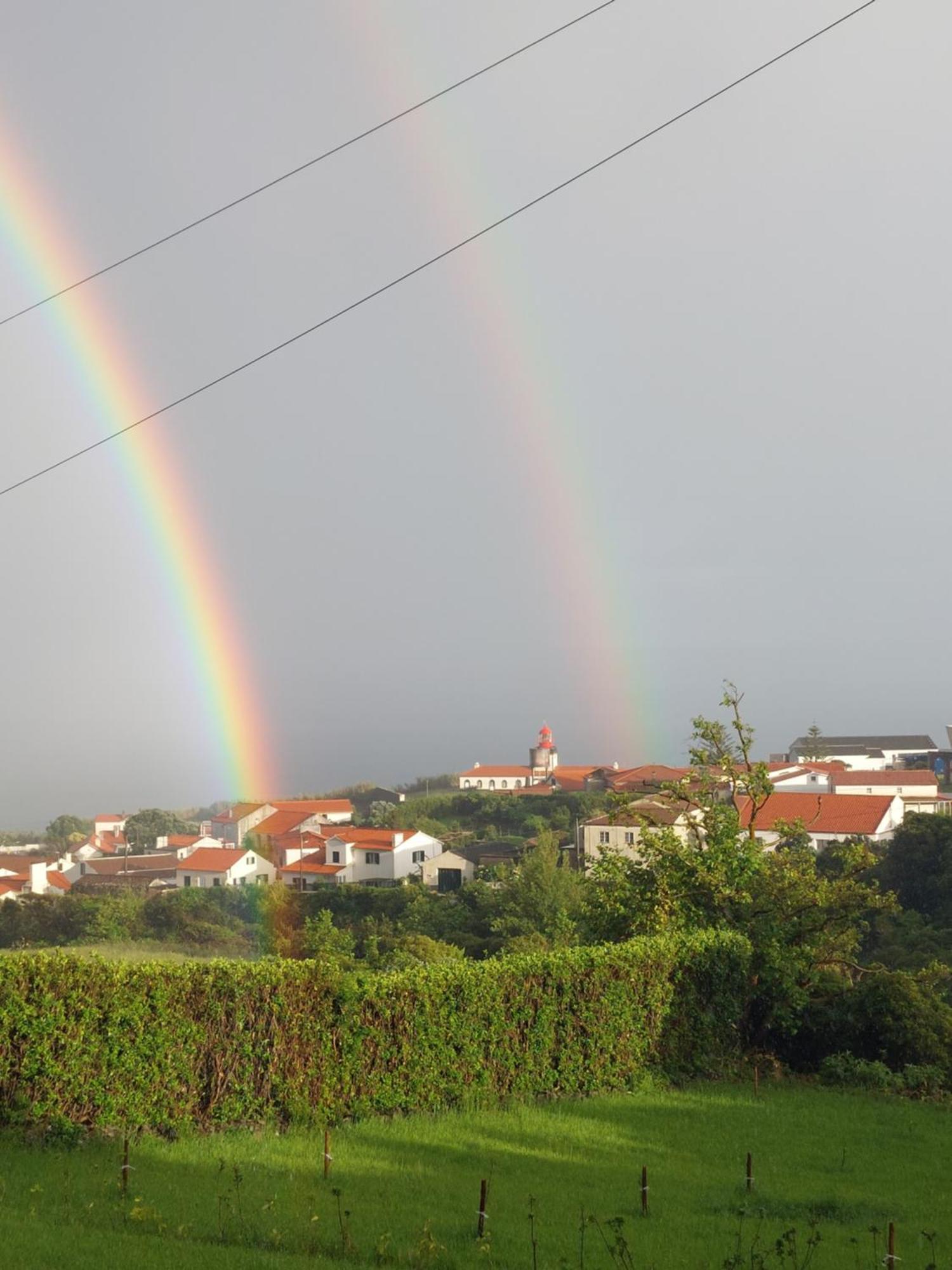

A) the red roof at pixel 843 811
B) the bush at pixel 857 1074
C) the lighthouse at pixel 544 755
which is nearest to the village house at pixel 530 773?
the lighthouse at pixel 544 755

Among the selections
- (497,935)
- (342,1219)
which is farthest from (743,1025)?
(497,935)

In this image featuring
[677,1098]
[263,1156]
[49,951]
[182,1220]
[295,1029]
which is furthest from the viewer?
[677,1098]

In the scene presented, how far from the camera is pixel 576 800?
96688 mm

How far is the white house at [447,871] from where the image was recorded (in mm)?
75000

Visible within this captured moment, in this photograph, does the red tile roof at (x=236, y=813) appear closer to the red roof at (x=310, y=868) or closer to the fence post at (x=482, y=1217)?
the red roof at (x=310, y=868)

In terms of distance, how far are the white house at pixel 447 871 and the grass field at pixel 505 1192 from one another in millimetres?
62336

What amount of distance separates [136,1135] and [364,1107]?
249 centimetres

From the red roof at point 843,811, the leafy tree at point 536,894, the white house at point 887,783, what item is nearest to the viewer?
the leafy tree at point 536,894

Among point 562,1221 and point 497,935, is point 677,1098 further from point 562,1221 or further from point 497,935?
point 497,935

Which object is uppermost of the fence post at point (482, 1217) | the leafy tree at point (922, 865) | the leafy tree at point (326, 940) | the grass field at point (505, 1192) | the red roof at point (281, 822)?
the red roof at point (281, 822)

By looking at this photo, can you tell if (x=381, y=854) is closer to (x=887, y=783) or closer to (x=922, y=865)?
(x=887, y=783)

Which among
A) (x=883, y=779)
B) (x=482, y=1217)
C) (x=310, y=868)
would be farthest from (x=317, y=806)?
(x=482, y=1217)

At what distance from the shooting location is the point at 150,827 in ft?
337

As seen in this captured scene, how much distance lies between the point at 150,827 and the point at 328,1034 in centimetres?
9592
